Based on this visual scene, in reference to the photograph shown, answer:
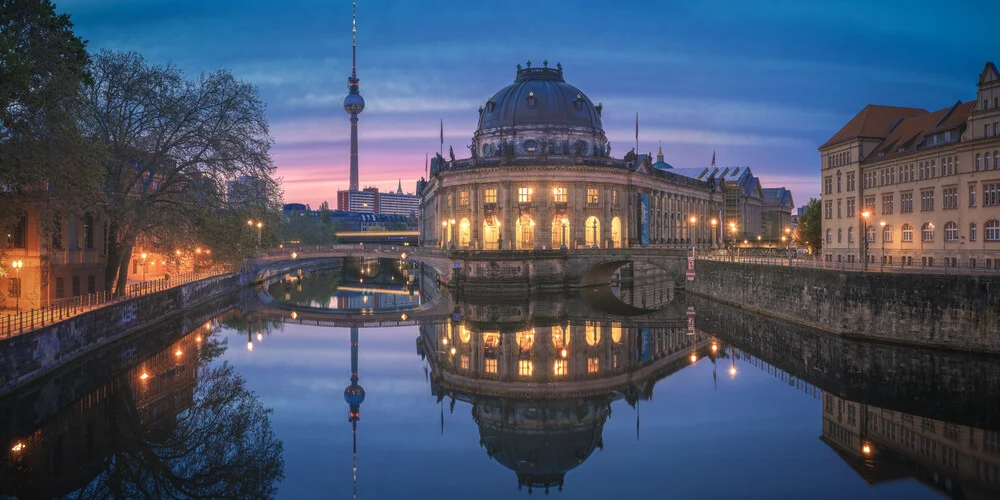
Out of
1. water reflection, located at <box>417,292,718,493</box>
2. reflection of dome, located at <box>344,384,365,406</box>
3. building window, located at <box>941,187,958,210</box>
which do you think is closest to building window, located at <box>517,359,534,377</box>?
water reflection, located at <box>417,292,718,493</box>

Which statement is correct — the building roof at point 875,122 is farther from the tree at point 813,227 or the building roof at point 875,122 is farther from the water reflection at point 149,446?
the water reflection at point 149,446

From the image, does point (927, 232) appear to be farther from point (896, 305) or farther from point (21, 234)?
point (21, 234)

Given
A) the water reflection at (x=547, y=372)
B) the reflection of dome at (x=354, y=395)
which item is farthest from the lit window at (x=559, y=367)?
the reflection of dome at (x=354, y=395)

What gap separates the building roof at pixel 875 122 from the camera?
6788 centimetres

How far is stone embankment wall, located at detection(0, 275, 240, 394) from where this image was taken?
92.4ft

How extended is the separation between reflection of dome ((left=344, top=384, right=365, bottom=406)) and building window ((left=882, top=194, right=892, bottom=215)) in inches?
2059

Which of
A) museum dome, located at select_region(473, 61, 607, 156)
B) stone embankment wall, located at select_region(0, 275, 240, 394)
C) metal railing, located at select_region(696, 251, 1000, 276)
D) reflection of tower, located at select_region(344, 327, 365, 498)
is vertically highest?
museum dome, located at select_region(473, 61, 607, 156)

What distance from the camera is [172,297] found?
175 feet

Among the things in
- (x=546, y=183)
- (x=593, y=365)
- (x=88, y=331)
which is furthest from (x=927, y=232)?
(x=88, y=331)

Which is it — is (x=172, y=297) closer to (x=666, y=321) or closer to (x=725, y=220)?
(x=666, y=321)

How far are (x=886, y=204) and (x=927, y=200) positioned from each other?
6157mm

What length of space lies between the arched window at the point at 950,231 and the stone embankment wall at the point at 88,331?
5847 cm

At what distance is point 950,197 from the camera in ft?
181

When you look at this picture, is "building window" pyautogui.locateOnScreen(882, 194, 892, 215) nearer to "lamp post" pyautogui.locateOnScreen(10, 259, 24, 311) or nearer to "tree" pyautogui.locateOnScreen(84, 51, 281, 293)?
"tree" pyautogui.locateOnScreen(84, 51, 281, 293)
